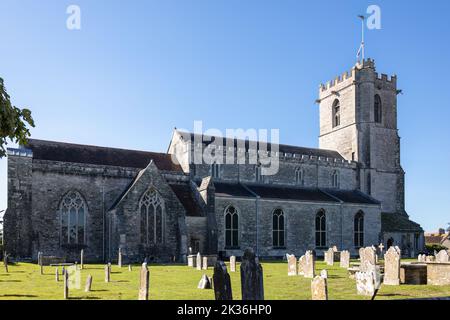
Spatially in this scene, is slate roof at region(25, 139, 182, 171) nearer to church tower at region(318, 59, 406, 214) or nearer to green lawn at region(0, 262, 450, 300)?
green lawn at region(0, 262, 450, 300)

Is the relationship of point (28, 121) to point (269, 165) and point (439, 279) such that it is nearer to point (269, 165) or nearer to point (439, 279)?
point (439, 279)

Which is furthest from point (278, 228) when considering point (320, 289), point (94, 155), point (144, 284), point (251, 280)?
point (251, 280)

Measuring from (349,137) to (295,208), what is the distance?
12413mm

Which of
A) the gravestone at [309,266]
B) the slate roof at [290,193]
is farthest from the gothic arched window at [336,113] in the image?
the gravestone at [309,266]

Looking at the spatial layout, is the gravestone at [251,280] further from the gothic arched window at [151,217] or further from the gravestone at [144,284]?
the gothic arched window at [151,217]

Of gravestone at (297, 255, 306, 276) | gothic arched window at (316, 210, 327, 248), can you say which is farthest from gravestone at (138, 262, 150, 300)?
gothic arched window at (316, 210, 327, 248)

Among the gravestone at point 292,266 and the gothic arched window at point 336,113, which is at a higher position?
the gothic arched window at point 336,113

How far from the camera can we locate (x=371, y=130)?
46406 mm

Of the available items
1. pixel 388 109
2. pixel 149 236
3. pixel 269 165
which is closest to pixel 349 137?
pixel 388 109

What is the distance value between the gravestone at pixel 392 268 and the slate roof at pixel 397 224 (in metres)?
28.6

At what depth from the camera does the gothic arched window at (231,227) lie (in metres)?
35.8

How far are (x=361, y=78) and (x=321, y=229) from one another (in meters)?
15.8

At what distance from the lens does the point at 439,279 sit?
16.1 metres

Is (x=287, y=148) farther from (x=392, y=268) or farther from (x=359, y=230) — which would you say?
(x=392, y=268)
